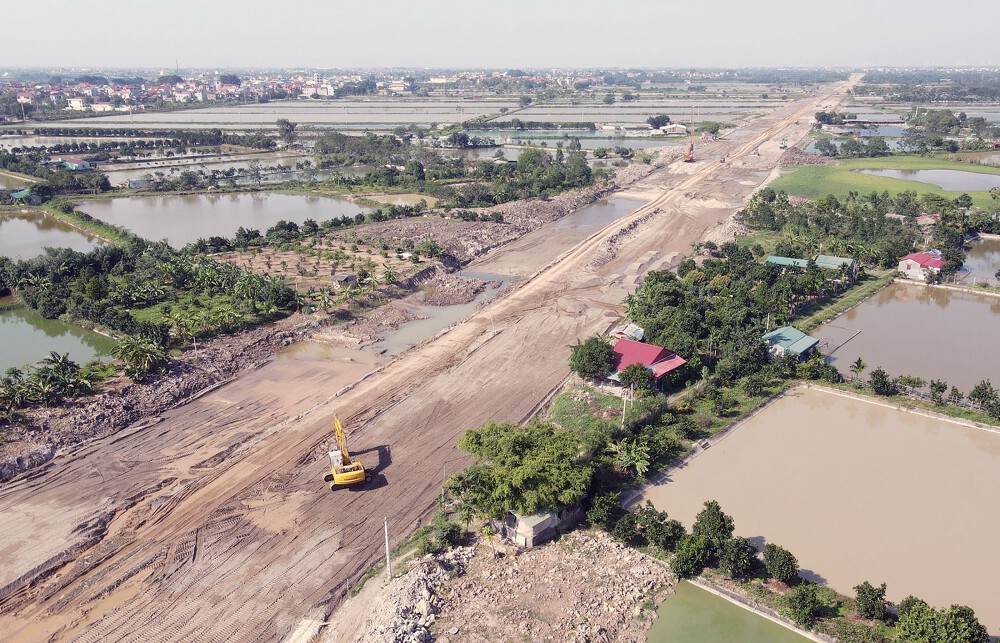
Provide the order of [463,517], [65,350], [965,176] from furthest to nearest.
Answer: [965,176]
[65,350]
[463,517]

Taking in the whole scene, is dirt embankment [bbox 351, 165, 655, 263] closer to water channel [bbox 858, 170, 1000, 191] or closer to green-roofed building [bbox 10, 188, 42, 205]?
green-roofed building [bbox 10, 188, 42, 205]

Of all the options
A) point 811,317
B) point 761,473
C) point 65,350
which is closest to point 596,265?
point 811,317

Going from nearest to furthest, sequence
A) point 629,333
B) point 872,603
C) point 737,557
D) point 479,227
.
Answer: point 872,603
point 737,557
point 629,333
point 479,227

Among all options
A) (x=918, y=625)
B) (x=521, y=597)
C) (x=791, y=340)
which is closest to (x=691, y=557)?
(x=521, y=597)

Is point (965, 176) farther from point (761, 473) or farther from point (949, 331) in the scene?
point (761, 473)

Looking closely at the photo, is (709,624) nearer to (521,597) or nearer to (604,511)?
(604,511)

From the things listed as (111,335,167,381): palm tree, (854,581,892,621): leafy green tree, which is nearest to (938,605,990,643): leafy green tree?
(854,581,892,621): leafy green tree
